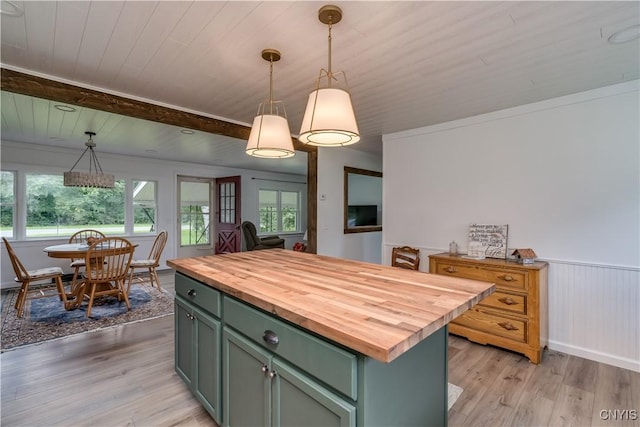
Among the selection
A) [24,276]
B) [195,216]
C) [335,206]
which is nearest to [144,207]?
[195,216]

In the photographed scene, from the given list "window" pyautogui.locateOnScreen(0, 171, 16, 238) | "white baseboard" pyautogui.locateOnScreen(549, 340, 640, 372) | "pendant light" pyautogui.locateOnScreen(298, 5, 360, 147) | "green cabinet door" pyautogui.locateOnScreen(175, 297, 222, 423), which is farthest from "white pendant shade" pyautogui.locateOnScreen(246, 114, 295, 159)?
"window" pyautogui.locateOnScreen(0, 171, 16, 238)

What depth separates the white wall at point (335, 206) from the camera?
4.65 metres

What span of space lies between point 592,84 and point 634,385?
2.35 meters

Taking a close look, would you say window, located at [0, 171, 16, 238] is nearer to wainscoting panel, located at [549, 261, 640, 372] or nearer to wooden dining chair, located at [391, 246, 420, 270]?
wooden dining chair, located at [391, 246, 420, 270]

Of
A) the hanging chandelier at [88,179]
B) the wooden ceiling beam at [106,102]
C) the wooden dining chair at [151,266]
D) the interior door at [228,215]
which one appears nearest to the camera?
the wooden ceiling beam at [106,102]

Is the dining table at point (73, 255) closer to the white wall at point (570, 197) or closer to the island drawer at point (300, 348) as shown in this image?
the island drawer at point (300, 348)

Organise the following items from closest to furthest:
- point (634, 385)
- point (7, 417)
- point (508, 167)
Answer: point (7, 417) → point (634, 385) → point (508, 167)

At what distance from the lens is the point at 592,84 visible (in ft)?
8.19

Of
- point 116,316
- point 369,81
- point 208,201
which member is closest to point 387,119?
point 369,81

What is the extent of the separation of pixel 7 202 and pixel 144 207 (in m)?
1.95

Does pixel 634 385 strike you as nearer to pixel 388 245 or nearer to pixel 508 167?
pixel 508 167

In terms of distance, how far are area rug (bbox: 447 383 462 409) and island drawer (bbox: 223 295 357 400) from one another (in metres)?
1.43

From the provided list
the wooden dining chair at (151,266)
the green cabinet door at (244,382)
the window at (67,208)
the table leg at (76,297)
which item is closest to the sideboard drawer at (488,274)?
the green cabinet door at (244,382)

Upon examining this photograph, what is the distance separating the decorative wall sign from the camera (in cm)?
308
